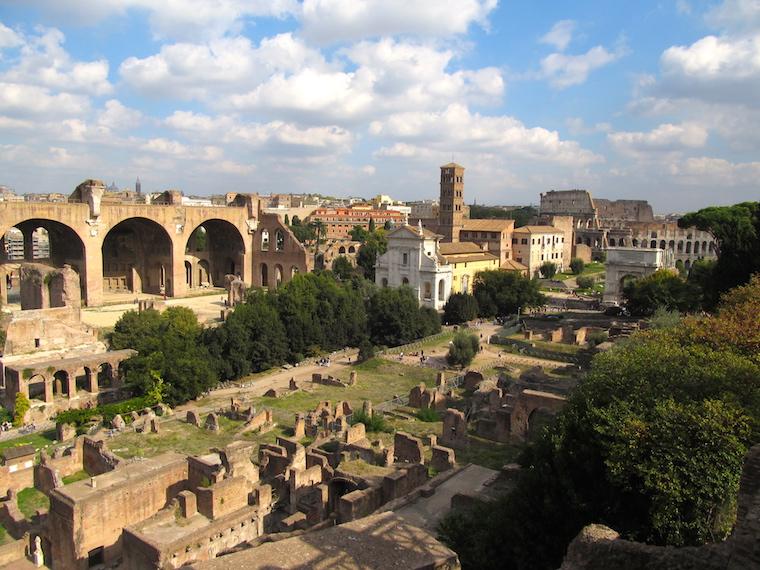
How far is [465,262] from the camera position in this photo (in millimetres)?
46906

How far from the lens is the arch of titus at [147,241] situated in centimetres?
4247

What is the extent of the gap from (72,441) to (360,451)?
10.7m

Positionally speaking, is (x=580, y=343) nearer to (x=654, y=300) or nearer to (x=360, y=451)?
(x=654, y=300)

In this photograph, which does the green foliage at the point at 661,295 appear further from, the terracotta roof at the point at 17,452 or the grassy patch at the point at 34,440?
the terracotta roof at the point at 17,452

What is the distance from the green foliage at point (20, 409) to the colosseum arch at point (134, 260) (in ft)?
90.7

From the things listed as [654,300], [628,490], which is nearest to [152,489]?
[628,490]

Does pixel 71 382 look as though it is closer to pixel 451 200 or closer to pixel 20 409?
pixel 20 409

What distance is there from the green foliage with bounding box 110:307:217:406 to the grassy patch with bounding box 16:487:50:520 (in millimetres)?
7483

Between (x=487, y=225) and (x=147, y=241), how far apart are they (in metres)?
30.7

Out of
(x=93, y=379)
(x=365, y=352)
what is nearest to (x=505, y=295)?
(x=365, y=352)

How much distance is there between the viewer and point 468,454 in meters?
18.1

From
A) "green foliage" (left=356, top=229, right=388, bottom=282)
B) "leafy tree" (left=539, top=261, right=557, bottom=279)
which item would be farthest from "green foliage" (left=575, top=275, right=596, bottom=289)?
"green foliage" (left=356, top=229, right=388, bottom=282)

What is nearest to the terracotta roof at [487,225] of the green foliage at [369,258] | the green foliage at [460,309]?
the green foliage at [369,258]

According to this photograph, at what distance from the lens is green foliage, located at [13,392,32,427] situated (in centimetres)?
2277
